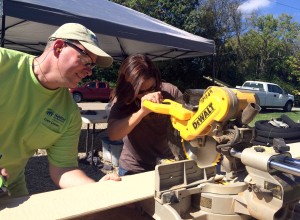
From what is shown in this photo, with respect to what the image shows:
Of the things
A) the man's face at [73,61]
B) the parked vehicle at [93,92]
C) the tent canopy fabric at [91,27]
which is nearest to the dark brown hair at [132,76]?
the man's face at [73,61]

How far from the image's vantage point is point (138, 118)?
175cm

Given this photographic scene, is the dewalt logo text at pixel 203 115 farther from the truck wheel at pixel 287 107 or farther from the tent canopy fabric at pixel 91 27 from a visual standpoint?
the truck wheel at pixel 287 107

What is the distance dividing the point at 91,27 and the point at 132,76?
9.16 ft

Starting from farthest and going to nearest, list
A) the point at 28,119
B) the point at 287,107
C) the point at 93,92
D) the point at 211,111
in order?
1. the point at 287,107
2. the point at 93,92
3. the point at 28,119
4. the point at 211,111

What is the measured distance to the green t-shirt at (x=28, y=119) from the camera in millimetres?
1403

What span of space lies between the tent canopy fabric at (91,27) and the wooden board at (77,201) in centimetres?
292

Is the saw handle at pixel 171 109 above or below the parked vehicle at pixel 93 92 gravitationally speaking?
above

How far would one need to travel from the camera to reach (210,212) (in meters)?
1.25

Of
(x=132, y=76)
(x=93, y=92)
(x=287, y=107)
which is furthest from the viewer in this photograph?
(x=287, y=107)

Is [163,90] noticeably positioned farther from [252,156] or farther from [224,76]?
[224,76]

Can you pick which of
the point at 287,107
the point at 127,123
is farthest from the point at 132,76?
the point at 287,107

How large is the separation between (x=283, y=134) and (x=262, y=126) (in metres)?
0.18

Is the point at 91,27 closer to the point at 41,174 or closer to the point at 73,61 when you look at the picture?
the point at 41,174

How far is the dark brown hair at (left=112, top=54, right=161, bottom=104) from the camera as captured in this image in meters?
1.89
